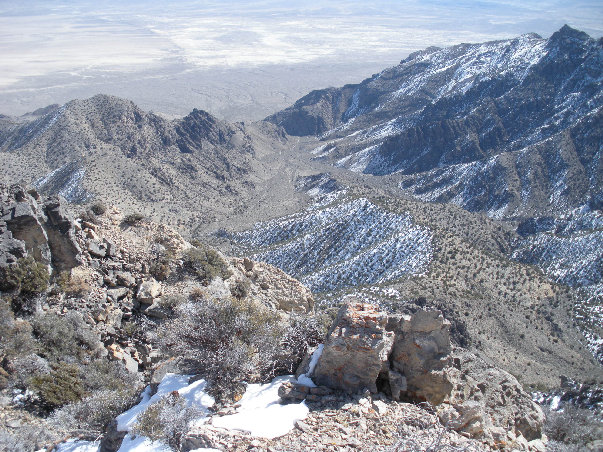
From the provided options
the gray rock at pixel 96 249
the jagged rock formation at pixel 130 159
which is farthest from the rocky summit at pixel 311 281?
the jagged rock formation at pixel 130 159

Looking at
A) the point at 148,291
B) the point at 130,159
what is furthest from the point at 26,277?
the point at 130,159

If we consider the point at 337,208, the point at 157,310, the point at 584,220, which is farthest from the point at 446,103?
the point at 157,310

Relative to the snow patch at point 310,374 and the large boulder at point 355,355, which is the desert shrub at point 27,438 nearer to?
the snow patch at point 310,374

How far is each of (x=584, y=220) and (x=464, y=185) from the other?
21349 mm

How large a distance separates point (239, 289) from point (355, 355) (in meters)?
9.88

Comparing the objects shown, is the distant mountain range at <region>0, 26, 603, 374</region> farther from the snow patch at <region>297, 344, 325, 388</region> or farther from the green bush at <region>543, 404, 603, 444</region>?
the snow patch at <region>297, 344, 325, 388</region>

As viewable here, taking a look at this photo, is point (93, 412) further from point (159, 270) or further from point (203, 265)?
point (203, 265)

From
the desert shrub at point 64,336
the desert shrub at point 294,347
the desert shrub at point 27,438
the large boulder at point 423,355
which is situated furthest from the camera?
the desert shrub at point 64,336

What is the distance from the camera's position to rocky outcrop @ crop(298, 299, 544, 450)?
30.8 ft

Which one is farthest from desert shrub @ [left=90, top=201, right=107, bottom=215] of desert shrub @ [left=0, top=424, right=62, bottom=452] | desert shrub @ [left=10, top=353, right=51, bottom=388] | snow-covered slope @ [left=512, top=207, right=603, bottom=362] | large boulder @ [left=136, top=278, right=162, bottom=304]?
snow-covered slope @ [left=512, top=207, right=603, bottom=362]

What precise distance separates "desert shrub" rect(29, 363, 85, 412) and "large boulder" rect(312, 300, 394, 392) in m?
6.35

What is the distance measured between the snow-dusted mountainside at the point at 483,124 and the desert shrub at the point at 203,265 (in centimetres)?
5754

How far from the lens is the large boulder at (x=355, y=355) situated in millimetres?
9484

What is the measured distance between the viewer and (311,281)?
40.5 m
